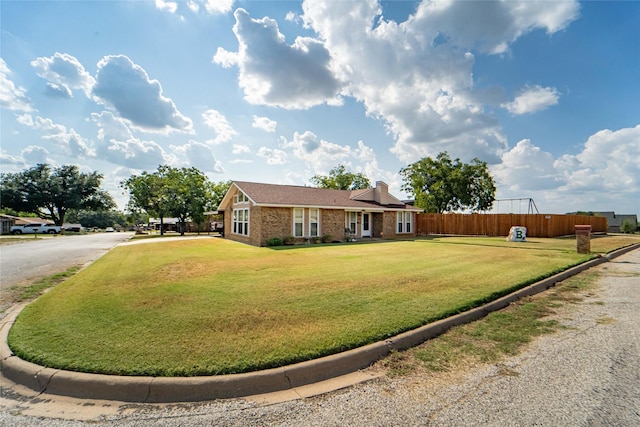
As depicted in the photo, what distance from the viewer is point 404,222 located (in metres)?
25.9

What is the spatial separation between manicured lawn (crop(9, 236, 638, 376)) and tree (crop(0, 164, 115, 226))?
56.9 meters

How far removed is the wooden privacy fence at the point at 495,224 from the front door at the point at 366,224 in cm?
811

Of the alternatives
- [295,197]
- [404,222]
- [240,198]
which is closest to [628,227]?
[404,222]

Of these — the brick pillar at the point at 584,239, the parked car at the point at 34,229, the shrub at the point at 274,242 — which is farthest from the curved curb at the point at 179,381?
the parked car at the point at 34,229

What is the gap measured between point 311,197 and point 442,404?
18096 mm

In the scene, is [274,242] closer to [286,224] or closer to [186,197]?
[286,224]

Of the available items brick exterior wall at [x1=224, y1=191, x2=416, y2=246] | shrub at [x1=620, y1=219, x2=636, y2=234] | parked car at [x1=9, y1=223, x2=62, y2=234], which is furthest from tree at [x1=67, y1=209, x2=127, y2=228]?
shrub at [x1=620, y1=219, x2=636, y2=234]

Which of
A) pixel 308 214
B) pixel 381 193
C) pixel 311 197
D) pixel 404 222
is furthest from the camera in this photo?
pixel 404 222

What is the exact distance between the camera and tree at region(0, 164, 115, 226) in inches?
1924

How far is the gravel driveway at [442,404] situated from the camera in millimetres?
2607

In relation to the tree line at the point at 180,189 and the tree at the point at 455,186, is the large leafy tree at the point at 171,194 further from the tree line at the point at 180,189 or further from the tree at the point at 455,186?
the tree at the point at 455,186

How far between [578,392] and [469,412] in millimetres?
1302

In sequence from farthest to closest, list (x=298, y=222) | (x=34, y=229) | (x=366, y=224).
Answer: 1. (x=34, y=229)
2. (x=366, y=224)
3. (x=298, y=222)

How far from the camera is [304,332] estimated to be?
4.12 metres
